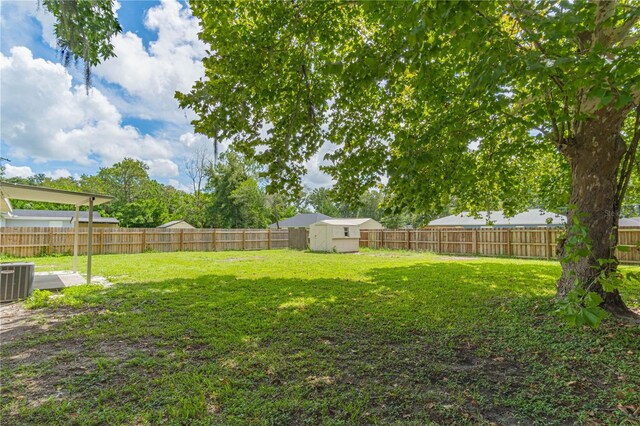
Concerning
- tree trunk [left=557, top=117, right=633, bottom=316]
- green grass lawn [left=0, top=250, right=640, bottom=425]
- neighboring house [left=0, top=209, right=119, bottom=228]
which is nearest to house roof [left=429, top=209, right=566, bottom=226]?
tree trunk [left=557, top=117, right=633, bottom=316]

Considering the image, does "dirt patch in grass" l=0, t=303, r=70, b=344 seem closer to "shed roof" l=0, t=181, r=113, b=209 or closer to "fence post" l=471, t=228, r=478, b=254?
"shed roof" l=0, t=181, r=113, b=209

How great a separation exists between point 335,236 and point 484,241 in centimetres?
727

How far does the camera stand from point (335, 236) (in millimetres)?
17016

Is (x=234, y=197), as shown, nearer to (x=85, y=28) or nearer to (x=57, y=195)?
(x=57, y=195)

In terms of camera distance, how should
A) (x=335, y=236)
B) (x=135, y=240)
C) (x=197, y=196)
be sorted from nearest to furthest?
(x=135, y=240) < (x=335, y=236) < (x=197, y=196)

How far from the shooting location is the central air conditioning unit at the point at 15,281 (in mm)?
5352

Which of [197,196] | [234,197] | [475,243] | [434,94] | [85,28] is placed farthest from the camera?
[197,196]

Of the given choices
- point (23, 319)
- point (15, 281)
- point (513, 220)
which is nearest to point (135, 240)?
point (15, 281)

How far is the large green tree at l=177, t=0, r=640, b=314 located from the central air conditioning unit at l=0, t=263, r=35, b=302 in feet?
13.5

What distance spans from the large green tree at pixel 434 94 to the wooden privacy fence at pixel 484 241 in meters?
7.50

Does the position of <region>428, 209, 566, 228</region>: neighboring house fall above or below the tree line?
below

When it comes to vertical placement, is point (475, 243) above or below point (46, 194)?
below

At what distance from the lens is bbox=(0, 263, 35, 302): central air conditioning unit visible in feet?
17.6

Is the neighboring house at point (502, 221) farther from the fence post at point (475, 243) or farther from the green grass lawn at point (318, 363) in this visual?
the green grass lawn at point (318, 363)
